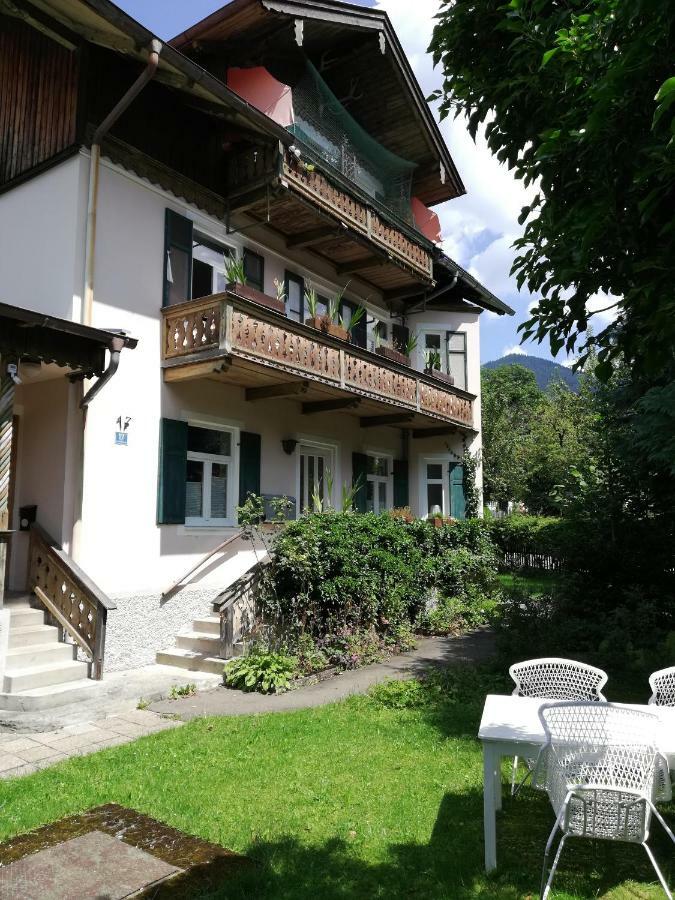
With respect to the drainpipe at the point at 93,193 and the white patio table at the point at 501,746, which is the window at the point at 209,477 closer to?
the drainpipe at the point at 93,193

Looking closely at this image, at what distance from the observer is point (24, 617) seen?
8031mm

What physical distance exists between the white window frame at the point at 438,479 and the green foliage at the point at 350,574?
456 cm

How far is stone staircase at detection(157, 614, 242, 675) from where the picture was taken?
28.7ft

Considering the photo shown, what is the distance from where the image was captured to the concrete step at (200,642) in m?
9.20

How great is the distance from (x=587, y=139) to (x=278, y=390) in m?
8.14

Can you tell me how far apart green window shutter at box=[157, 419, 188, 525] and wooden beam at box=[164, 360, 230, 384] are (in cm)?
67

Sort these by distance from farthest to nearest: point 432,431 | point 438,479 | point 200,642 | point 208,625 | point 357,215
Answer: point 438,479 → point 432,431 → point 357,215 → point 208,625 → point 200,642

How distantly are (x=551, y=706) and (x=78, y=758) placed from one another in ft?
13.2

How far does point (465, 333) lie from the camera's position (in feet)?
57.9

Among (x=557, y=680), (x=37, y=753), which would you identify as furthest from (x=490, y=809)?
(x=37, y=753)

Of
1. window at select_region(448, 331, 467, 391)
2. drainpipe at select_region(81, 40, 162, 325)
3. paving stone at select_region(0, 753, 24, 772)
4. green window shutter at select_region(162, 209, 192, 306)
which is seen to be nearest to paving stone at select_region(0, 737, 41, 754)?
paving stone at select_region(0, 753, 24, 772)

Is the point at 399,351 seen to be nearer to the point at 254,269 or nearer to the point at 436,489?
the point at 436,489

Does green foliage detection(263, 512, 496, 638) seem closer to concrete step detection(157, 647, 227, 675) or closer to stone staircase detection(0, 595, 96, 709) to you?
concrete step detection(157, 647, 227, 675)

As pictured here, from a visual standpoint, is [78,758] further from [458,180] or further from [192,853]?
[458,180]
